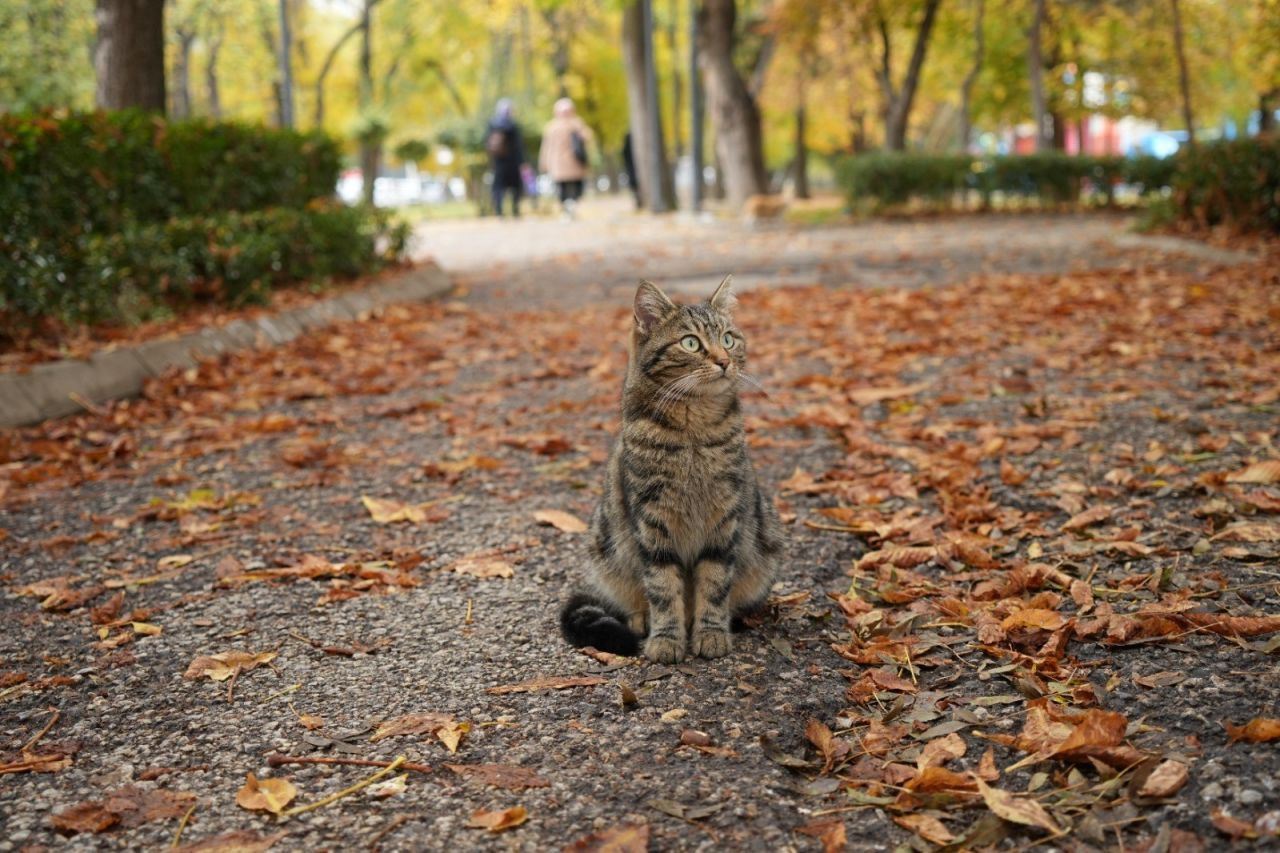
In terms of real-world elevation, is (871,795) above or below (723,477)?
below

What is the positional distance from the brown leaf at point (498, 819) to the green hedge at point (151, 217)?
22.1 ft

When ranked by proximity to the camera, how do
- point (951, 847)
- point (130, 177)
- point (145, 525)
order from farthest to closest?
point (130, 177), point (145, 525), point (951, 847)

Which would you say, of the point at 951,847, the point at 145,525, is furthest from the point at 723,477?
the point at 145,525

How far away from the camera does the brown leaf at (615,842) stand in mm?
2699

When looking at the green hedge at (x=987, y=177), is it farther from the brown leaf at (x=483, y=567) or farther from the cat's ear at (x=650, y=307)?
the cat's ear at (x=650, y=307)

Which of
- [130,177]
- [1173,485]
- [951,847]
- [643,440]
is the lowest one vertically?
[951,847]

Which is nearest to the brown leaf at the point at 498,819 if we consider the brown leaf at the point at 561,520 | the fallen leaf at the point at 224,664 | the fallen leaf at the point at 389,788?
the fallen leaf at the point at 389,788

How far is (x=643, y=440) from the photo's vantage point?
12.5ft

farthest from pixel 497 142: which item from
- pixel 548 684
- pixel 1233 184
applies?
pixel 548 684

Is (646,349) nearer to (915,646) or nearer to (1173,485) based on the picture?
(915,646)

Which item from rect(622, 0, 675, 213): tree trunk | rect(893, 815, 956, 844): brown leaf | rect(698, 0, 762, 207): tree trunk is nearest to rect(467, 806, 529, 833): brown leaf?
rect(893, 815, 956, 844): brown leaf

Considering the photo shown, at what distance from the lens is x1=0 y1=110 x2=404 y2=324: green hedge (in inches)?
335

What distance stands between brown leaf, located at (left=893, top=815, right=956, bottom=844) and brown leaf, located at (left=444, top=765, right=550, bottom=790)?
2.98ft

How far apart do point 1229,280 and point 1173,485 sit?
6817mm
